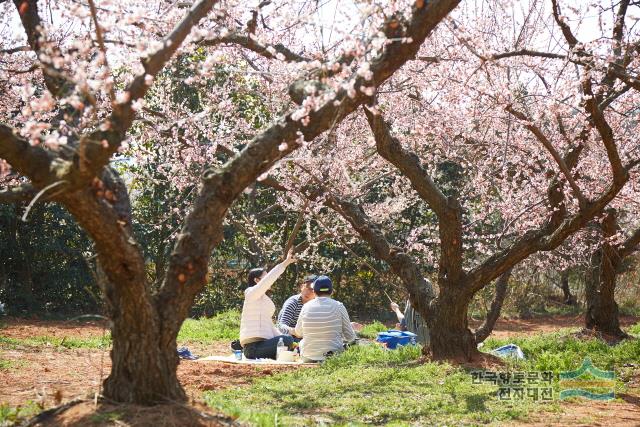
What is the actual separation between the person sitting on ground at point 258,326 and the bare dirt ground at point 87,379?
632mm

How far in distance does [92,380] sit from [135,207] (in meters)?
9.64

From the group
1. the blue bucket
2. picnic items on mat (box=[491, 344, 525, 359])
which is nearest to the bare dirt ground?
picnic items on mat (box=[491, 344, 525, 359])

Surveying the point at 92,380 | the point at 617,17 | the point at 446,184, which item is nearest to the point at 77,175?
the point at 92,380

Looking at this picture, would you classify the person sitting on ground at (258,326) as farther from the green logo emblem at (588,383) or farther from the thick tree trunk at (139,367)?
the thick tree trunk at (139,367)

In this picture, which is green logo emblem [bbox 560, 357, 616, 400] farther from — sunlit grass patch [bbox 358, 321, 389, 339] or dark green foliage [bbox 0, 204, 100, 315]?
dark green foliage [bbox 0, 204, 100, 315]

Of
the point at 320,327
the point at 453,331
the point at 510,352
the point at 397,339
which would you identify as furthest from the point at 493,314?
the point at 320,327

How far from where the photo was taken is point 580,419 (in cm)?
520

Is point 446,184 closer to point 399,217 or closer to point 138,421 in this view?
point 399,217

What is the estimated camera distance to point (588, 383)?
21.1ft

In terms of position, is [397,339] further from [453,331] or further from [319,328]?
[453,331]

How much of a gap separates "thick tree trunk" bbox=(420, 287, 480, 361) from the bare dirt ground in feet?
5.62

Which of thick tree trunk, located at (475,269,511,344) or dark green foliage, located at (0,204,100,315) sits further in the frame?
dark green foliage, located at (0,204,100,315)

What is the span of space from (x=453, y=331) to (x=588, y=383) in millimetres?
1598

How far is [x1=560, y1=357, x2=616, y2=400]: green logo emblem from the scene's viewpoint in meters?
5.99
